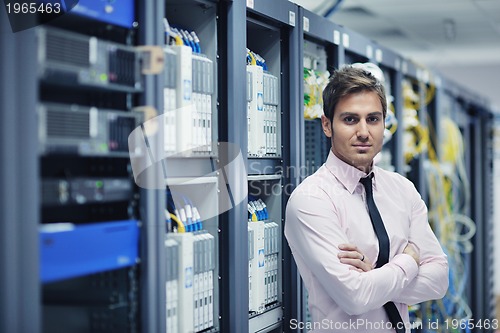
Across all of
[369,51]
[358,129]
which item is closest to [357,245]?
[358,129]

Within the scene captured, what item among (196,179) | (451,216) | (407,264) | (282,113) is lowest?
(451,216)

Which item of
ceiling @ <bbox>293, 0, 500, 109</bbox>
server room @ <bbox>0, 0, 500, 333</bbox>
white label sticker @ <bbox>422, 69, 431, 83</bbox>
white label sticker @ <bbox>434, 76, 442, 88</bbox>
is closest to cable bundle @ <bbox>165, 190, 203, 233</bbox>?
server room @ <bbox>0, 0, 500, 333</bbox>

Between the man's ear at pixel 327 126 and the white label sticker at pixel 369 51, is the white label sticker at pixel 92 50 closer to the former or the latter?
the man's ear at pixel 327 126

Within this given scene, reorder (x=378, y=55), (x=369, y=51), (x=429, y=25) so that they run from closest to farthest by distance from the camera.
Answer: (x=369, y=51) < (x=378, y=55) < (x=429, y=25)

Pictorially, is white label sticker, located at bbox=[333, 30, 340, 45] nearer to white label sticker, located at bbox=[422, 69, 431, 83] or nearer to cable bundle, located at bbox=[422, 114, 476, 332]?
white label sticker, located at bbox=[422, 69, 431, 83]

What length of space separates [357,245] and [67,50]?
99 cm

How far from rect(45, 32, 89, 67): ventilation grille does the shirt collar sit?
0.84m

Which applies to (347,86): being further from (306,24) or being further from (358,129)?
(306,24)

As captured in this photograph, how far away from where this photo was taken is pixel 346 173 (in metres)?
2.04

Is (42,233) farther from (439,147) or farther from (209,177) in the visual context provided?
(439,147)

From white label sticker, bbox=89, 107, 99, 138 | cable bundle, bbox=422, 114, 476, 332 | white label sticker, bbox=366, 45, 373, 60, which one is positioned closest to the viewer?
white label sticker, bbox=89, 107, 99, 138

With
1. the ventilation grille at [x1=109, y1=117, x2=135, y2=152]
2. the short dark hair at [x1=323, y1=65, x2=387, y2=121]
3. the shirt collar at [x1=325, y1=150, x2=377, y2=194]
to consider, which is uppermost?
the short dark hair at [x1=323, y1=65, x2=387, y2=121]

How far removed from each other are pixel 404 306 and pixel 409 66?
7.30 feet

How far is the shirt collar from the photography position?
6.67 ft
